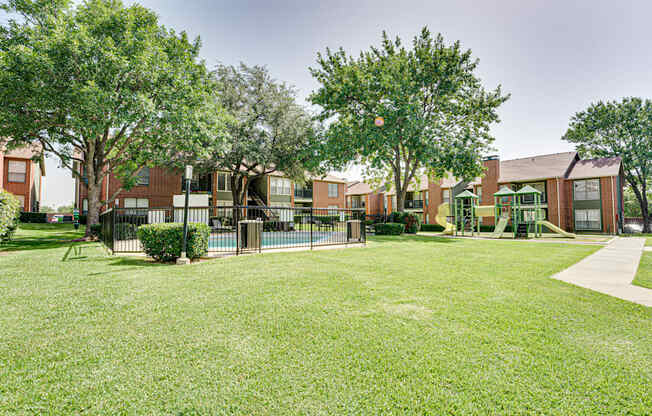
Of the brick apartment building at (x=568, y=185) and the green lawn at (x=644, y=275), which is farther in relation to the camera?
the brick apartment building at (x=568, y=185)

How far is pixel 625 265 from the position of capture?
25.6ft

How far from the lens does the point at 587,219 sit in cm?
2798

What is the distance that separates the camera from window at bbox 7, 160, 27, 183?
28656 mm

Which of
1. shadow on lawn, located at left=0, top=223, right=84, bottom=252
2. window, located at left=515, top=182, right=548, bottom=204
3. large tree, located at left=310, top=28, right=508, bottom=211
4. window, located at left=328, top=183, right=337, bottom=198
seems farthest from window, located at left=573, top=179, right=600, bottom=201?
shadow on lawn, located at left=0, top=223, right=84, bottom=252

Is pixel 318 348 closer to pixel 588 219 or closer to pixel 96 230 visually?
pixel 96 230

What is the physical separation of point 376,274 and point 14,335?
536 cm

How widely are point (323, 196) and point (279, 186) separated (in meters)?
6.99

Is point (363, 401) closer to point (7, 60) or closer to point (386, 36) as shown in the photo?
point (7, 60)

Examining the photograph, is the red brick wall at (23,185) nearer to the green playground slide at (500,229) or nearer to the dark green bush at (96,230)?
the dark green bush at (96,230)

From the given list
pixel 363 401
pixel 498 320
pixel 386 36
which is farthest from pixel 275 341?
pixel 386 36

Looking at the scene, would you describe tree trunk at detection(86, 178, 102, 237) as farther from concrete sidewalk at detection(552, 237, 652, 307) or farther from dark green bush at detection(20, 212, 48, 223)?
concrete sidewalk at detection(552, 237, 652, 307)

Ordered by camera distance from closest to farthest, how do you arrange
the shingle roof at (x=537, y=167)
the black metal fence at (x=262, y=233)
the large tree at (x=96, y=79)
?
the black metal fence at (x=262, y=233) → the large tree at (x=96, y=79) → the shingle roof at (x=537, y=167)

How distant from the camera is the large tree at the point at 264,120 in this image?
23609 mm

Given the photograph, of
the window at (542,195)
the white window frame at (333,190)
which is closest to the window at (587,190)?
the window at (542,195)
